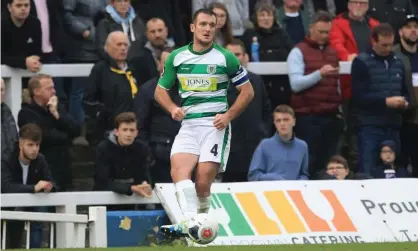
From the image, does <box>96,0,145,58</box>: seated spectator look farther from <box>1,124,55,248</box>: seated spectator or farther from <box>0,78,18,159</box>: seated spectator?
<box>1,124,55,248</box>: seated spectator

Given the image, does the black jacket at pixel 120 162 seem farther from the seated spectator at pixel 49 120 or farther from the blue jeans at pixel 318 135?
Result: the blue jeans at pixel 318 135

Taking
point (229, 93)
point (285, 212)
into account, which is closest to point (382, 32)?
point (229, 93)

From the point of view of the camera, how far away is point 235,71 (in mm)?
11781

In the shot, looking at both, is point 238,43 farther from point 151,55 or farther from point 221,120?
point 221,120

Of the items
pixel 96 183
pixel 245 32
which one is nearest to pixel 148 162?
pixel 96 183

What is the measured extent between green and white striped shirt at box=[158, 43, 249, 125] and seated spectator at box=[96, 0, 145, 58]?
3.97 m

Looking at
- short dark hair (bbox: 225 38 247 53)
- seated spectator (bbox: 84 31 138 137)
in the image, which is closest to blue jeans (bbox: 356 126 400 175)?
short dark hair (bbox: 225 38 247 53)

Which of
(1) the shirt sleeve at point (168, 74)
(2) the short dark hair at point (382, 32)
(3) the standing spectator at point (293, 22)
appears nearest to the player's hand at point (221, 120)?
(1) the shirt sleeve at point (168, 74)

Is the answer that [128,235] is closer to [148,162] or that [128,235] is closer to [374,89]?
[148,162]

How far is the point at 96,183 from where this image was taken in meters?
14.8

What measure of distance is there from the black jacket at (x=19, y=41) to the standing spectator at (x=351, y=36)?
3882mm

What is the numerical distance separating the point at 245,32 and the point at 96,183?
3132mm

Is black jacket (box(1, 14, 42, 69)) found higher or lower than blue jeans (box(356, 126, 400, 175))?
higher

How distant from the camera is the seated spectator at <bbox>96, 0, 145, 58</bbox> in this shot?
52.3 ft
